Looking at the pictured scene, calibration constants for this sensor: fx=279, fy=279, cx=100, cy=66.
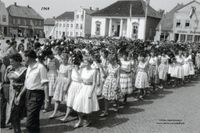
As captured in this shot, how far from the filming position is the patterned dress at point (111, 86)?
8680 mm

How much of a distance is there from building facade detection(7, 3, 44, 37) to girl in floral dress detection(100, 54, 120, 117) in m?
70.4

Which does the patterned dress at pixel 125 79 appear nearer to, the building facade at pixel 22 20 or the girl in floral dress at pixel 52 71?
the girl in floral dress at pixel 52 71

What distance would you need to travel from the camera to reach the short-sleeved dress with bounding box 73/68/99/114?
7184 millimetres

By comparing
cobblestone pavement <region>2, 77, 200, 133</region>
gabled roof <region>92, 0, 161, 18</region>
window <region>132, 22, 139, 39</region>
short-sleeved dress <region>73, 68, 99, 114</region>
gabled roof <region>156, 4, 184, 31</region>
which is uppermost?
gabled roof <region>92, 0, 161, 18</region>

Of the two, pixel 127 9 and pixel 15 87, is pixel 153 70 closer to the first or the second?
pixel 15 87

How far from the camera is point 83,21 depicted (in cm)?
7362

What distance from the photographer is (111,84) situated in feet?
28.8

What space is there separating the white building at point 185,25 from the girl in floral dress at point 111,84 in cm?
4702

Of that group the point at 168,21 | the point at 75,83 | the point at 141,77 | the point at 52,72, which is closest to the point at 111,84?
the point at 75,83

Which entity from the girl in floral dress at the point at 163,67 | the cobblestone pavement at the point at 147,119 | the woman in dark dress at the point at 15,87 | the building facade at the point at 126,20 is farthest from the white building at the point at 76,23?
the woman in dark dress at the point at 15,87

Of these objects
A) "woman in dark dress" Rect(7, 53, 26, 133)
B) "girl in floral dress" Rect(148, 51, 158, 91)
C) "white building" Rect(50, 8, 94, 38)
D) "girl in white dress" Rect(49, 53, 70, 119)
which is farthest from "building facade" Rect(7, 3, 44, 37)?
"woman in dark dress" Rect(7, 53, 26, 133)

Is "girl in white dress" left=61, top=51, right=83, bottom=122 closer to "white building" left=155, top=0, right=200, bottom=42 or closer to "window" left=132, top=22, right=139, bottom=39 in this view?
"white building" left=155, top=0, right=200, bottom=42

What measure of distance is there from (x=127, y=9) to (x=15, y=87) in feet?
183

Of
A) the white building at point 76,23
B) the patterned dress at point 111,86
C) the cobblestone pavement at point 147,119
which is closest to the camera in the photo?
the cobblestone pavement at point 147,119
